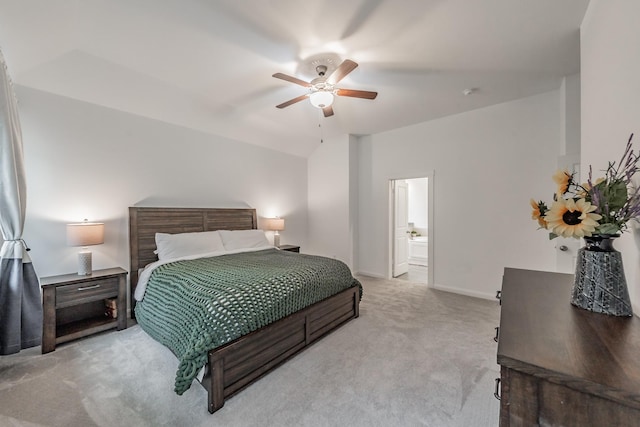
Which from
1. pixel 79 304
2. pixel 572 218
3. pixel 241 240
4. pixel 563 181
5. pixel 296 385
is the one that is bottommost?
pixel 296 385

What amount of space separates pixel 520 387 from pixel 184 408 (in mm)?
1949

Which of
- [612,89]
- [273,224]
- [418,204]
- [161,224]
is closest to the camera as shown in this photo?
[612,89]

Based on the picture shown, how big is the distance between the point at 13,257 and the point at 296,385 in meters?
2.60

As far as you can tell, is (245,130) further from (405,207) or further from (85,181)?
(405,207)

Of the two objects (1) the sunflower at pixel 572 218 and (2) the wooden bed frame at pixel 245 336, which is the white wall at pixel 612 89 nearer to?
(1) the sunflower at pixel 572 218

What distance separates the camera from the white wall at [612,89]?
1131 mm

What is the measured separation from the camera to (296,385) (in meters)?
1.93

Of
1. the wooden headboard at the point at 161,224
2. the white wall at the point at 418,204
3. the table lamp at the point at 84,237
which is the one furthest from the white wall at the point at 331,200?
the table lamp at the point at 84,237

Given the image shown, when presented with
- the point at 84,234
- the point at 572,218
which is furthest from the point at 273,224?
the point at 572,218

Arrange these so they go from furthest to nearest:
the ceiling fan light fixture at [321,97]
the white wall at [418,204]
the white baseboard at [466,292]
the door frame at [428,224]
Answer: the white wall at [418,204] → the door frame at [428,224] → the white baseboard at [466,292] → the ceiling fan light fixture at [321,97]

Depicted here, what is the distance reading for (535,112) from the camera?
11.1ft

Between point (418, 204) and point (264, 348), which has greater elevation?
point (418, 204)

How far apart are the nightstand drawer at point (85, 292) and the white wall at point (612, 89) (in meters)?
3.89

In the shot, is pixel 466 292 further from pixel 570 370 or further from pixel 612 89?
pixel 570 370
